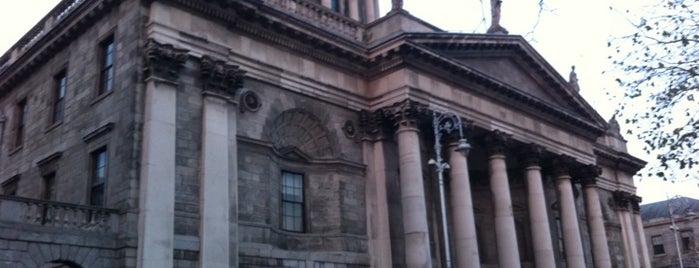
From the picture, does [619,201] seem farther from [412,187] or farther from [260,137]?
[260,137]

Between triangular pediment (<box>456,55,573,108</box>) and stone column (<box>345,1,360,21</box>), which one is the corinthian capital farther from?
stone column (<box>345,1,360,21</box>)

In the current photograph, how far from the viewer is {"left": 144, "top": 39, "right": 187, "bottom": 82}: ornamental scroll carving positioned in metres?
19.5

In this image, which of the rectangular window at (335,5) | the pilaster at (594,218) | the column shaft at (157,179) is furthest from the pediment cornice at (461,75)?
the rectangular window at (335,5)

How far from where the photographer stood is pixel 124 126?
19.4 metres

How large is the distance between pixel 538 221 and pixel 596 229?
19.1 ft

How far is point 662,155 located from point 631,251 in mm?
29173

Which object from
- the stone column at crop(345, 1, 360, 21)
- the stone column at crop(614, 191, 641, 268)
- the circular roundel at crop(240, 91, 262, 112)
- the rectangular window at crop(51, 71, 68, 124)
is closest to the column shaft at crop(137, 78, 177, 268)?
the circular roundel at crop(240, 91, 262, 112)

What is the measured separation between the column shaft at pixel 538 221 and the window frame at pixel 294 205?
1082 cm

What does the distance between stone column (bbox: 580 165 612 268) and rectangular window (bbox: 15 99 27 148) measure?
24.1m

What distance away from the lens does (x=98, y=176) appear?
2027cm

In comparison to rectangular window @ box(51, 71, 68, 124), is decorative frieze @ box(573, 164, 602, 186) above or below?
below

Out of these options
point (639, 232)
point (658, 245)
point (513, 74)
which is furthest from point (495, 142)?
point (658, 245)

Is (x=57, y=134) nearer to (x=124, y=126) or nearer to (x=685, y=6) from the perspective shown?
(x=124, y=126)

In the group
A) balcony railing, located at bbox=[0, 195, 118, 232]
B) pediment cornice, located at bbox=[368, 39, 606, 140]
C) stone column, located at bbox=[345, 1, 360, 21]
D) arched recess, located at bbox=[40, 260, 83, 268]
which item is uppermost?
stone column, located at bbox=[345, 1, 360, 21]
